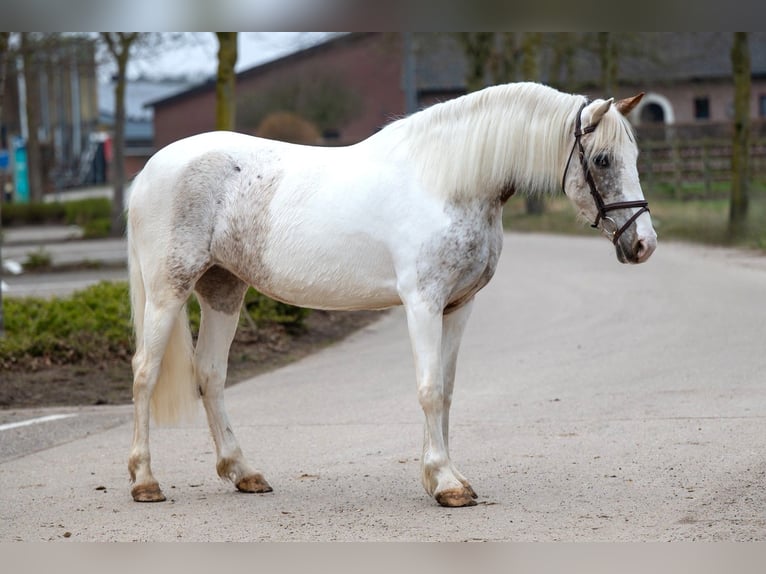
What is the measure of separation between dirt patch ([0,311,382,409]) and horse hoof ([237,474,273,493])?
393 centimetres

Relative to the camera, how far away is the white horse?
21.9 feet

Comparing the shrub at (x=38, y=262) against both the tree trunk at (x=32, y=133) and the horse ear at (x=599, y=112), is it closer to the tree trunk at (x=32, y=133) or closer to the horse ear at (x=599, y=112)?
the tree trunk at (x=32, y=133)

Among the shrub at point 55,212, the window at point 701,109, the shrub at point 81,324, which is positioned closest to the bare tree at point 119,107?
the shrub at point 55,212

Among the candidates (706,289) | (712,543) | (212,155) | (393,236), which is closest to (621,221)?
(393,236)

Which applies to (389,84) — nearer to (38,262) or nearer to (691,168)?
(691,168)

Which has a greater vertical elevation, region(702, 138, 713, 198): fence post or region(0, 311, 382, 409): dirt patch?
region(0, 311, 382, 409): dirt patch

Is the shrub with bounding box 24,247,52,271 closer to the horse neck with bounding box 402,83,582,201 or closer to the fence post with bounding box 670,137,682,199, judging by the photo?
the fence post with bounding box 670,137,682,199

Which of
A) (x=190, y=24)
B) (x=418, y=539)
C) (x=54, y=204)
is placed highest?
(x=190, y=24)

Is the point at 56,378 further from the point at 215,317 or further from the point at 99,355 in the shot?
the point at 215,317

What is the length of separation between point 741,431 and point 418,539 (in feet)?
10.9

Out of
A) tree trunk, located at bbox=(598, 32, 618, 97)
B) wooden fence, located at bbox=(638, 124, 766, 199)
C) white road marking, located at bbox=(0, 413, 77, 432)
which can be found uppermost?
white road marking, located at bbox=(0, 413, 77, 432)

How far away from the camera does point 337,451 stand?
8453mm

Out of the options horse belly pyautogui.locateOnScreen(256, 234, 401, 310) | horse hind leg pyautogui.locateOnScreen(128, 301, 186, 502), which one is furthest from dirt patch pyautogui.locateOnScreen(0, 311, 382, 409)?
horse belly pyautogui.locateOnScreen(256, 234, 401, 310)

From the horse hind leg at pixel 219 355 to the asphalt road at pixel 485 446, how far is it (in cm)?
28
